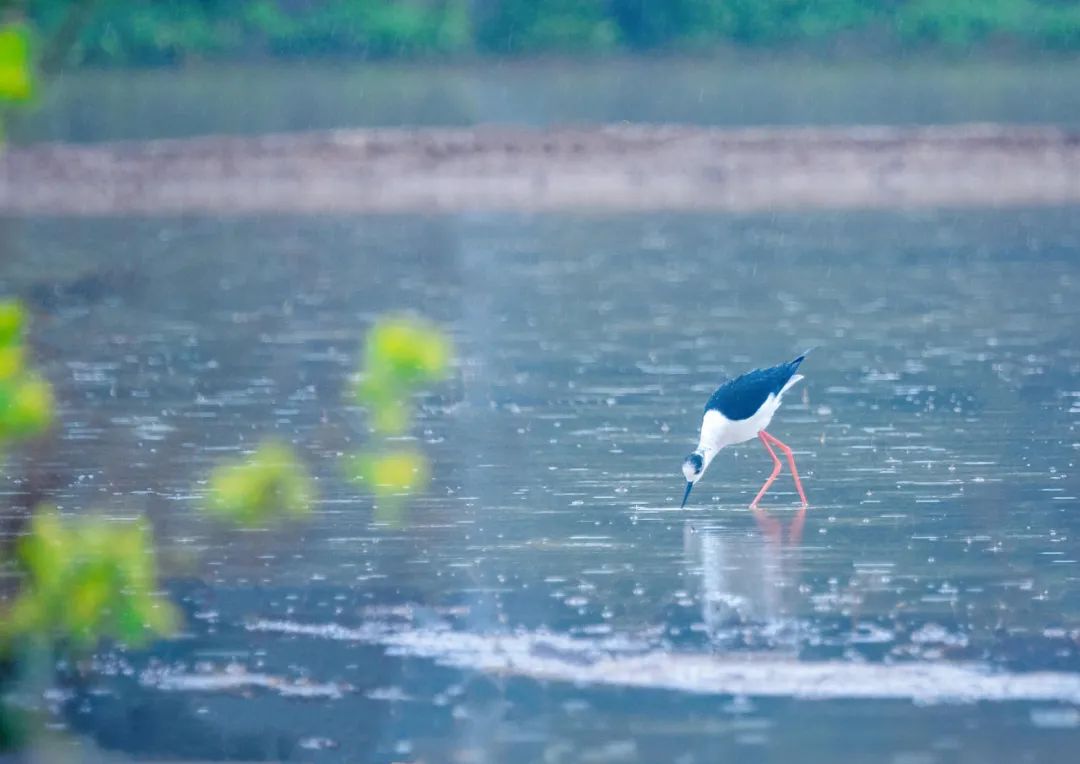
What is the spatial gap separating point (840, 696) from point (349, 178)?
2197 cm

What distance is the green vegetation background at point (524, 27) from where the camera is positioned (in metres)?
52.8

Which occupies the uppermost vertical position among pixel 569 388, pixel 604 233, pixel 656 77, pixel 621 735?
pixel 656 77

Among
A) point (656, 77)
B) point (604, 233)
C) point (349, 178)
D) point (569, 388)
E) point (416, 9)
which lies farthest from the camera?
point (416, 9)

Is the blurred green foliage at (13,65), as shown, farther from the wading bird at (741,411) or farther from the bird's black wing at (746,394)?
the bird's black wing at (746,394)

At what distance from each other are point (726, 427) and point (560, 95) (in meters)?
31.7

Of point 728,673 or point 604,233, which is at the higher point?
point 604,233

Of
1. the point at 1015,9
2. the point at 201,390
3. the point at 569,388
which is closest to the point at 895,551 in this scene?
the point at 569,388

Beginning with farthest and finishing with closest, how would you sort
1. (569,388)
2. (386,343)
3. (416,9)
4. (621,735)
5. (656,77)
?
(416,9), (656,77), (569,388), (621,735), (386,343)

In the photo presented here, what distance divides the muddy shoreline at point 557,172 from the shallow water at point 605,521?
6.10 m

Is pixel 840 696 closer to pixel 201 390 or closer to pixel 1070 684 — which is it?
pixel 1070 684

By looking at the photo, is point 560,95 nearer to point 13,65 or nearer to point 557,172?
point 557,172

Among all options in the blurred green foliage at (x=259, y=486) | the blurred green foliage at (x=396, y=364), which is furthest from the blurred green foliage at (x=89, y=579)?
the blurred green foliage at (x=396, y=364)

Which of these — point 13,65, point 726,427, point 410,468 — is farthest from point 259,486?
point 726,427

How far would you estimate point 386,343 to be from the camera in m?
5.07
